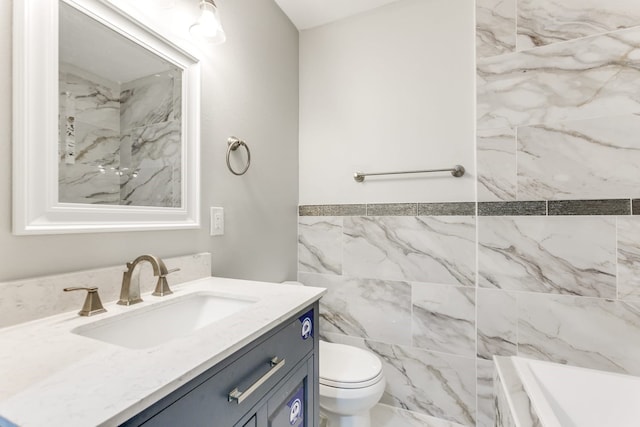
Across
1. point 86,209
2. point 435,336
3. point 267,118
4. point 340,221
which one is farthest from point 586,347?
point 86,209

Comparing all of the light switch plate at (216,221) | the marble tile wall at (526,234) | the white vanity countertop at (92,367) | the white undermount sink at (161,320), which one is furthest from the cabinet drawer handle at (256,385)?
the marble tile wall at (526,234)

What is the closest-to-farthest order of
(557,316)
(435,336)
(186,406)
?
(186,406) < (557,316) < (435,336)

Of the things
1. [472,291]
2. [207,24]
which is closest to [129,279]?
[207,24]

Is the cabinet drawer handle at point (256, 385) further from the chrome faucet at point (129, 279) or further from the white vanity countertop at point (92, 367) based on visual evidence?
the chrome faucet at point (129, 279)

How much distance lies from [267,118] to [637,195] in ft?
6.14

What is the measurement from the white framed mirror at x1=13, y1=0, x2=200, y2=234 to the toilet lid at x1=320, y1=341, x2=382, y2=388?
3.08ft

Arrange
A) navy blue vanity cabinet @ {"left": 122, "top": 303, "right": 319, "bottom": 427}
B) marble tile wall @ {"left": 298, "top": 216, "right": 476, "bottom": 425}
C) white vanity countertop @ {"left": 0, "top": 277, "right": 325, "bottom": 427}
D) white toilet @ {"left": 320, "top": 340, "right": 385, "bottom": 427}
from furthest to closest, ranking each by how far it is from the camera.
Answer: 1. marble tile wall @ {"left": 298, "top": 216, "right": 476, "bottom": 425}
2. white toilet @ {"left": 320, "top": 340, "right": 385, "bottom": 427}
3. navy blue vanity cabinet @ {"left": 122, "top": 303, "right": 319, "bottom": 427}
4. white vanity countertop @ {"left": 0, "top": 277, "right": 325, "bottom": 427}

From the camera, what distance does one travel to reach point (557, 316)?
1438mm

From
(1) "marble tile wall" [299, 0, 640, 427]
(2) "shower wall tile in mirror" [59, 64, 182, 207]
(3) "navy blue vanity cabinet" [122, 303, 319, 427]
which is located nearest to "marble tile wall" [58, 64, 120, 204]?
(2) "shower wall tile in mirror" [59, 64, 182, 207]

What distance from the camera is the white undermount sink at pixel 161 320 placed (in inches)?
31.3

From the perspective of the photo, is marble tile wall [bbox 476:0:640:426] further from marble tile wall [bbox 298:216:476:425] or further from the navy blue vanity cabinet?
the navy blue vanity cabinet

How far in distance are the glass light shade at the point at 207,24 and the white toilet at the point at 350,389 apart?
59.9 inches

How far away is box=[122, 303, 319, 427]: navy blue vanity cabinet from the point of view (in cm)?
53

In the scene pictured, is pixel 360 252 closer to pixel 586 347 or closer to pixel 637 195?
pixel 586 347
